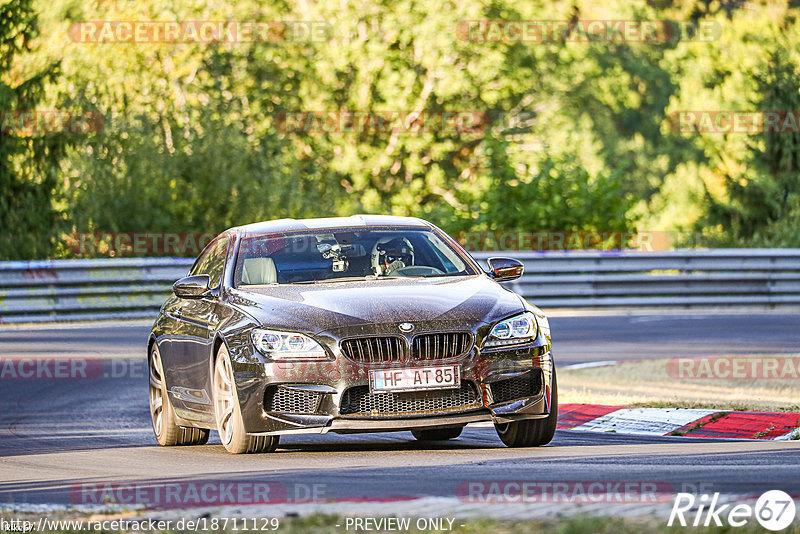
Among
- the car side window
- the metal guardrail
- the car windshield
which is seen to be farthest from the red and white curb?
the metal guardrail

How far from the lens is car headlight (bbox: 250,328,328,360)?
908 centimetres

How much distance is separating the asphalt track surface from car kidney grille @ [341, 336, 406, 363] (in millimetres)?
605

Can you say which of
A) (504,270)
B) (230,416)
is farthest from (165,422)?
(504,270)

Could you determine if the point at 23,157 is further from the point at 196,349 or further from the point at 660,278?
the point at 196,349

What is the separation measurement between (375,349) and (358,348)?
0.10m

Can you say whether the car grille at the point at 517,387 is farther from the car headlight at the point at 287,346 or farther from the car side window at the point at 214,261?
the car side window at the point at 214,261

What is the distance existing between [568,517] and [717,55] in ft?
137

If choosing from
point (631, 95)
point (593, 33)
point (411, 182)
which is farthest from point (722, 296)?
point (631, 95)

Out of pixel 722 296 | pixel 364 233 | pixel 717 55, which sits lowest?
pixel 722 296

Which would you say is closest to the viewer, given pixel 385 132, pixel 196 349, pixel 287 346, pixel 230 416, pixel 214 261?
pixel 287 346

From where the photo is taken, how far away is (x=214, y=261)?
11148mm

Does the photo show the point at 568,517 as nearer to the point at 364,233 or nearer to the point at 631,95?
the point at 364,233

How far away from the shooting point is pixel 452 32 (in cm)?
4472

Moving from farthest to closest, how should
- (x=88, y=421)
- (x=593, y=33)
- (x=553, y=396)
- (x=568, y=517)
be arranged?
1. (x=593, y=33)
2. (x=88, y=421)
3. (x=553, y=396)
4. (x=568, y=517)
